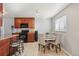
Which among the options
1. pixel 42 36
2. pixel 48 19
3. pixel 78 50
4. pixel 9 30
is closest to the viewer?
pixel 78 50

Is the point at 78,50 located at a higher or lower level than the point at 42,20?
lower

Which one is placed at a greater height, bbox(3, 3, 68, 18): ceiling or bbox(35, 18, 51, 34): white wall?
bbox(3, 3, 68, 18): ceiling

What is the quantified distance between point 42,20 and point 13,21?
8.57 ft

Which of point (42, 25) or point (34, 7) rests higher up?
point (34, 7)

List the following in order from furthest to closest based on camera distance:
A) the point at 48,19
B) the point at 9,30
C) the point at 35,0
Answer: the point at 48,19 → the point at 9,30 → the point at 35,0

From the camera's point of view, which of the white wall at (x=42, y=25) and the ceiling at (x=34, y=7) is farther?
the white wall at (x=42, y=25)

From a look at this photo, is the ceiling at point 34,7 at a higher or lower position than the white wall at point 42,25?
higher

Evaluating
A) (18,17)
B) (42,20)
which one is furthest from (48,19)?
(18,17)

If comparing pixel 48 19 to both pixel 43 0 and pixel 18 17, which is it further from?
pixel 43 0

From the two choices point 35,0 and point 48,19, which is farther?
point 48,19

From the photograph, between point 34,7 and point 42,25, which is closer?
point 34,7

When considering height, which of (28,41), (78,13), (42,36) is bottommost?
(28,41)

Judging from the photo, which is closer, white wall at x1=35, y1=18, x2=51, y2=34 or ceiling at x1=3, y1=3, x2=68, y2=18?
ceiling at x1=3, y1=3, x2=68, y2=18

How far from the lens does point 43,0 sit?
2760 mm
